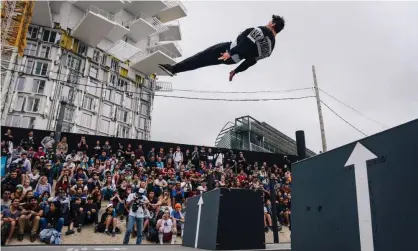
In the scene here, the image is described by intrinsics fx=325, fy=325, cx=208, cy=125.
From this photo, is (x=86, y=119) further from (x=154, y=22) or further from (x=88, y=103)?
(x=154, y=22)

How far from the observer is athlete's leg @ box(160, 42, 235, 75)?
6.10 meters

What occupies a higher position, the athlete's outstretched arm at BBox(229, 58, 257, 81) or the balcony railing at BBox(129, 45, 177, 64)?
the balcony railing at BBox(129, 45, 177, 64)

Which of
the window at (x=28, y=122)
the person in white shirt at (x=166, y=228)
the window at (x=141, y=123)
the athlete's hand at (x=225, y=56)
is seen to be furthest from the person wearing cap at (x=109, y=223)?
the window at (x=141, y=123)

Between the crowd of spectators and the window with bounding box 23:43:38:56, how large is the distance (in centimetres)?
1997

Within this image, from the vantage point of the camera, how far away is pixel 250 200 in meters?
4.98

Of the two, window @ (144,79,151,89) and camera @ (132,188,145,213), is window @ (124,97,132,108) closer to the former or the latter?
window @ (144,79,151,89)

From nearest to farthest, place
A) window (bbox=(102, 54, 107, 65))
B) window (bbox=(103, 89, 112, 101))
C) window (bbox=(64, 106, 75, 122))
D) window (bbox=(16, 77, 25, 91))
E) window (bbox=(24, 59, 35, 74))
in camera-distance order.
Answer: window (bbox=(16, 77, 25, 91)) < window (bbox=(24, 59, 35, 74)) < window (bbox=(64, 106, 75, 122)) < window (bbox=(103, 89, 112, 101)) < window (bbox=(102, 54, 107, 65))

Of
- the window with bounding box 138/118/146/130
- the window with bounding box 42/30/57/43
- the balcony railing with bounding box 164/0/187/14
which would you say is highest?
the balcony railing with bounding box 164/0/187/14

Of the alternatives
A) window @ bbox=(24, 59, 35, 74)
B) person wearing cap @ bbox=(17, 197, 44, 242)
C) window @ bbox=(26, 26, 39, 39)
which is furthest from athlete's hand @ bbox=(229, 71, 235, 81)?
window @ bbox=(26, 26, 39, 39)

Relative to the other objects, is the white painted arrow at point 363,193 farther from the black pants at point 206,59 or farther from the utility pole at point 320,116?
the utility pole at point 320,116

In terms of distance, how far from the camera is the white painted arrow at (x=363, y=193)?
212 cm

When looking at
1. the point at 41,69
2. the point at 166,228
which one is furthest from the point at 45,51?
the point at 166,228

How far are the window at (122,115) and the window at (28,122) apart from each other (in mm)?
8879

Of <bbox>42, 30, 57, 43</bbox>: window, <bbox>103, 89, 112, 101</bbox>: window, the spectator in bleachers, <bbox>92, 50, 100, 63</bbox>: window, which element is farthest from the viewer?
<bbox>92, 50, 100, 63</bbox>: window
